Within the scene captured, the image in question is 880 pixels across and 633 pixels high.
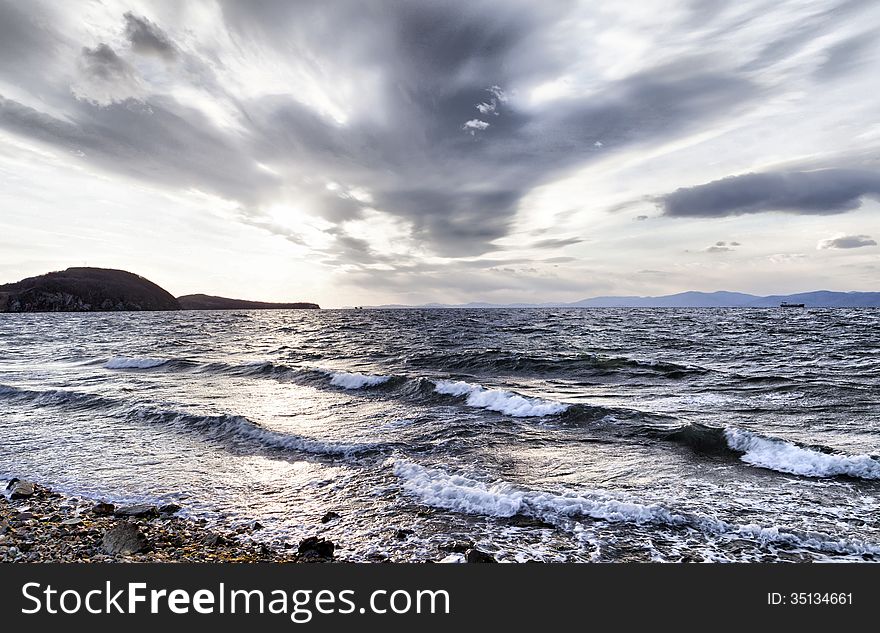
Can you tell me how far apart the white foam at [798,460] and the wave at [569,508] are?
425 cm

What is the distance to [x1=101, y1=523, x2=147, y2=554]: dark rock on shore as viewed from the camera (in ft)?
23.8

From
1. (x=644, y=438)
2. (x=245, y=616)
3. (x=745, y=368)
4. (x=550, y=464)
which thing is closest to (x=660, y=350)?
(x=745, y=368)

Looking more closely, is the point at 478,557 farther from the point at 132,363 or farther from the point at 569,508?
the point at 132,363

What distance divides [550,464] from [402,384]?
1397cm

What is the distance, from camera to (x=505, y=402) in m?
19.2

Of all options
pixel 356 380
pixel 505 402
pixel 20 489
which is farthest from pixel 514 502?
pixel 356 380

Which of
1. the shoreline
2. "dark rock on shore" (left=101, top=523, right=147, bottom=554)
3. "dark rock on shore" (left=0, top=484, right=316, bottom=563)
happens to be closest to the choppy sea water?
the shoreline

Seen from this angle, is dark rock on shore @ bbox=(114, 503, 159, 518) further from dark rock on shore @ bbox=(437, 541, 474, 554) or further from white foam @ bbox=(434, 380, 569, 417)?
white foam @ bbox=(434, 380, 569, 417)

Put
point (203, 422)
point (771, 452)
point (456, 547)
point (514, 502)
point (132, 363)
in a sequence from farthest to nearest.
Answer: point (132, 363)
point (203, 422)
point (771, 452)
point (514, 502)
point (456, 547)

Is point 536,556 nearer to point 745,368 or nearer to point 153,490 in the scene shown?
point 153,490

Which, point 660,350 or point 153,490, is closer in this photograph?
point 153,490

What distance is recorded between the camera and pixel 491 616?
5234 mm

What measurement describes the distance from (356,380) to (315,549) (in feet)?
62.0

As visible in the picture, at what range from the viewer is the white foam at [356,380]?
987 inches
